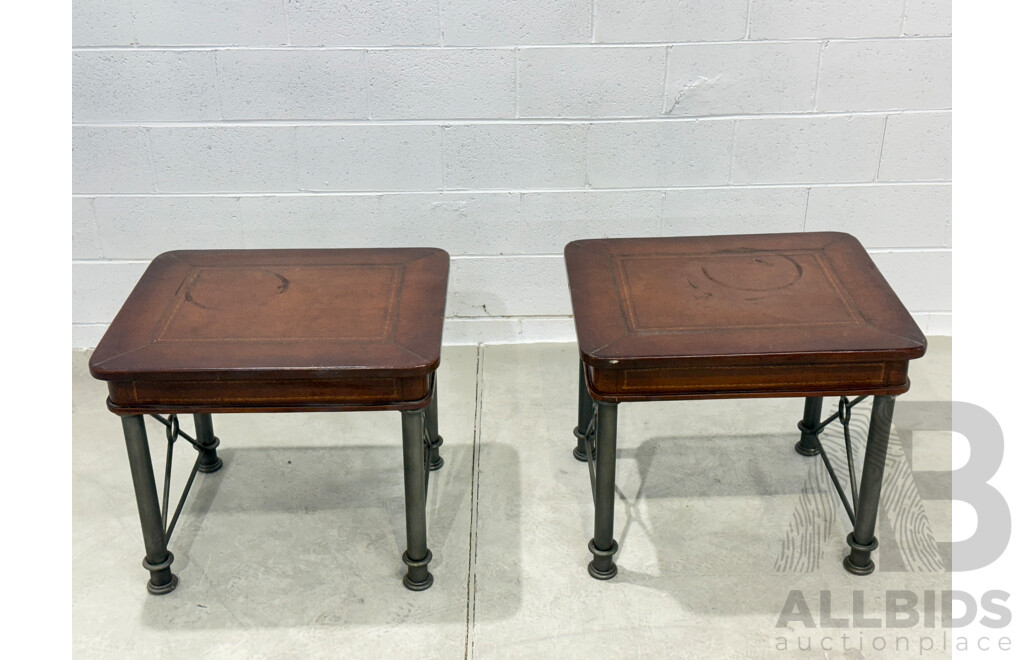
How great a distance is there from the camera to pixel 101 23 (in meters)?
3.11

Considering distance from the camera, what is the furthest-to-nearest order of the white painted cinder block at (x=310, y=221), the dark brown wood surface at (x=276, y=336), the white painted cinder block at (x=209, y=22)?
the white painted cinder block at (x=310, y=221) → the white painted cinder block at (x=209, y=22) → the dark brown wood surface at (x=276, y=336)

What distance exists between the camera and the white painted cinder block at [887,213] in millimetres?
3414

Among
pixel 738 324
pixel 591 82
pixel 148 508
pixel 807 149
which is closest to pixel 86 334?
pixel 148 508

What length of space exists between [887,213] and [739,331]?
4.43 feet

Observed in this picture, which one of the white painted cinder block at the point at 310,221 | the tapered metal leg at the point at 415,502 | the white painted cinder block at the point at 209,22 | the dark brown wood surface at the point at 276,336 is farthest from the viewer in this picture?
the white painted cinder block at the point at 310,221

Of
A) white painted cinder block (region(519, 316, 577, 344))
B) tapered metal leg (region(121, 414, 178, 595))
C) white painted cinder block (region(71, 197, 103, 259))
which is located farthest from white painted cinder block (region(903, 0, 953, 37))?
white painted cinder block (region(71, 197, 103, 259))

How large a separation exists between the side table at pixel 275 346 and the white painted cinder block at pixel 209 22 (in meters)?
0.74

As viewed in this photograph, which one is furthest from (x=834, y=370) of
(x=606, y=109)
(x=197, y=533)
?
(x=197, y=533)

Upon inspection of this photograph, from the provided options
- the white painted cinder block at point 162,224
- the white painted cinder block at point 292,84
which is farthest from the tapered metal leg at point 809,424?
the white painted cinder block at point 162,224

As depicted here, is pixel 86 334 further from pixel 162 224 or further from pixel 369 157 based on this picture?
pixel 369 157

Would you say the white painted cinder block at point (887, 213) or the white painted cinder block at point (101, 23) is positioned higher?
the white painted cinder block at point (101, 23)

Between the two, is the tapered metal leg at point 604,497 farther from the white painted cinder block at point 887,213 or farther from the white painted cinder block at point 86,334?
the white painted cinder block at point 86,334

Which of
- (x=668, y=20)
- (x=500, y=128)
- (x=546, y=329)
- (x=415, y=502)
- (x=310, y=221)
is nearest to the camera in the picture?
(x=415, y=502)

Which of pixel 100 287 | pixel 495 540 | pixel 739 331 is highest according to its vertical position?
pixel 739 331
